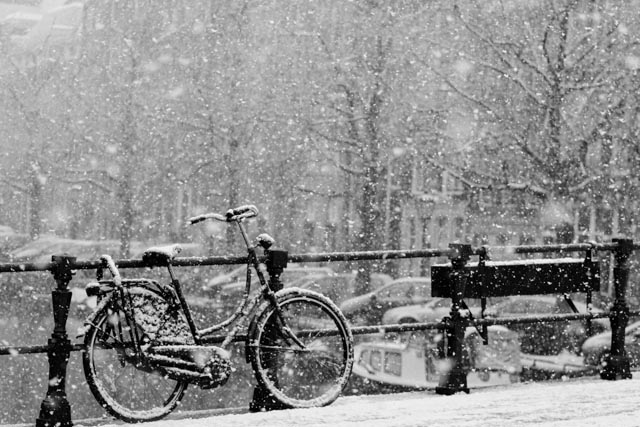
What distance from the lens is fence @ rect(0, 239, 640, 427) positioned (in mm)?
5555

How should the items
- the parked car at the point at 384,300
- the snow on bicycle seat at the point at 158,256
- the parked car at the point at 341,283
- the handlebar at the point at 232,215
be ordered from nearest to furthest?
the snow on bicycle seat at the point at 158,256
the handlebar at the point at 232,215
the parked car at the point at 384,300
the parked car at the point at 341,283

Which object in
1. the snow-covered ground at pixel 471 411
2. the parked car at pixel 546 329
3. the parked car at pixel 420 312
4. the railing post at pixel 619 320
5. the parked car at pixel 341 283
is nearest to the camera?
the snow-covered ground at pixel 471 411

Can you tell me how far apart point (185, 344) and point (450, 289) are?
2.08 metres

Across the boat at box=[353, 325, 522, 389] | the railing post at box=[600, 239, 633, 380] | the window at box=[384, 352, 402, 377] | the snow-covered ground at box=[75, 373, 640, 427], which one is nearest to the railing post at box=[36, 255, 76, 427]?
the snow-covered ground at box=[75, 373, 640, 427]

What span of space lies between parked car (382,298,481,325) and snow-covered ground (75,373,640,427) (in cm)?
1612

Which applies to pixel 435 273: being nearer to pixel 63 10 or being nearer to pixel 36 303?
pixel 36 303

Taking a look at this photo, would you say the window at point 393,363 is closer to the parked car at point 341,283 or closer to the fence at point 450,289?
the parked car at point 341,283

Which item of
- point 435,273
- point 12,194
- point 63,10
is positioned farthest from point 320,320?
point 63,10

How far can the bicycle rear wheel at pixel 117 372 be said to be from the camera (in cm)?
544

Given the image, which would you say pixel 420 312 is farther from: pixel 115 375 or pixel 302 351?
pixel 115 375

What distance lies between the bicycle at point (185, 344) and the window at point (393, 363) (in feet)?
44.8

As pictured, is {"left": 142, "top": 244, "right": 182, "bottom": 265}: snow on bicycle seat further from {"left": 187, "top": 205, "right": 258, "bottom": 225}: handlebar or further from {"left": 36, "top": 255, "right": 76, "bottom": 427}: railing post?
{"left": 36, "top": 255, "right": 76, "bottom": 427}: railing post

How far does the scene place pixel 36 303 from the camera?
33.8 m

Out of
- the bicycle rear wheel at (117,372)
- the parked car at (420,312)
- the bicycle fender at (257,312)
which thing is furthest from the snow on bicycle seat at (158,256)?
the parked car at (420,312)
